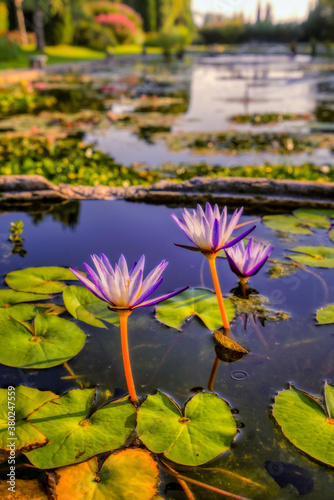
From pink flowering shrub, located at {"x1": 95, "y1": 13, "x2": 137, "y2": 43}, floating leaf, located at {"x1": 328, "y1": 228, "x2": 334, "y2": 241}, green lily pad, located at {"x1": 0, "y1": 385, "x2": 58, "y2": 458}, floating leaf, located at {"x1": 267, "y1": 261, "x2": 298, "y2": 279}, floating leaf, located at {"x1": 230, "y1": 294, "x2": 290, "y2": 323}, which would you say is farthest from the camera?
pink flowering shrub, located at {"x1": 95, "y1": 13, "x2": 137, "y2": 43}

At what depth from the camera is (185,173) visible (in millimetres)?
3984

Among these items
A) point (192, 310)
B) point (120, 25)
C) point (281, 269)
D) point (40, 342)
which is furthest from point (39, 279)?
point (120, 25)

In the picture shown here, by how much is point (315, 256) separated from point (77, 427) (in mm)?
1273

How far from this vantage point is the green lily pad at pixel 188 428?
96cm

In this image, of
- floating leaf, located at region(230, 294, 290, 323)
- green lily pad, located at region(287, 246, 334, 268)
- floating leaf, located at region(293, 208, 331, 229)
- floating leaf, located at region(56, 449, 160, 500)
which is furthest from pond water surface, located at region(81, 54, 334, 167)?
floating leaf, located at region(56, 449, 160, 500)

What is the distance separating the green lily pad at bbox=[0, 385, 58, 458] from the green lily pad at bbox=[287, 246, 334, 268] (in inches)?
46.9

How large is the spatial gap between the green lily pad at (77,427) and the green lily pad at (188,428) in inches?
2.0

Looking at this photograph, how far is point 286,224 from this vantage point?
213cm

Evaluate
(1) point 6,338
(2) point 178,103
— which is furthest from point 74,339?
(2) point 178,103

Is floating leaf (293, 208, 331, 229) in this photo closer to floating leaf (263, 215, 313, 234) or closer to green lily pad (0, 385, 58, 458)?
floating leaf (263, 215, 313, 234)

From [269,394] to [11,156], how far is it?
3.64m

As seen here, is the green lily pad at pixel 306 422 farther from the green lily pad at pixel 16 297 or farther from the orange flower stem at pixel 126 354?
the green lily pad at pixel 16 297

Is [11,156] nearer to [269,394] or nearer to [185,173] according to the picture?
[185,173]

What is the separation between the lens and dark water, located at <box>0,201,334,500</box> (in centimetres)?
96
